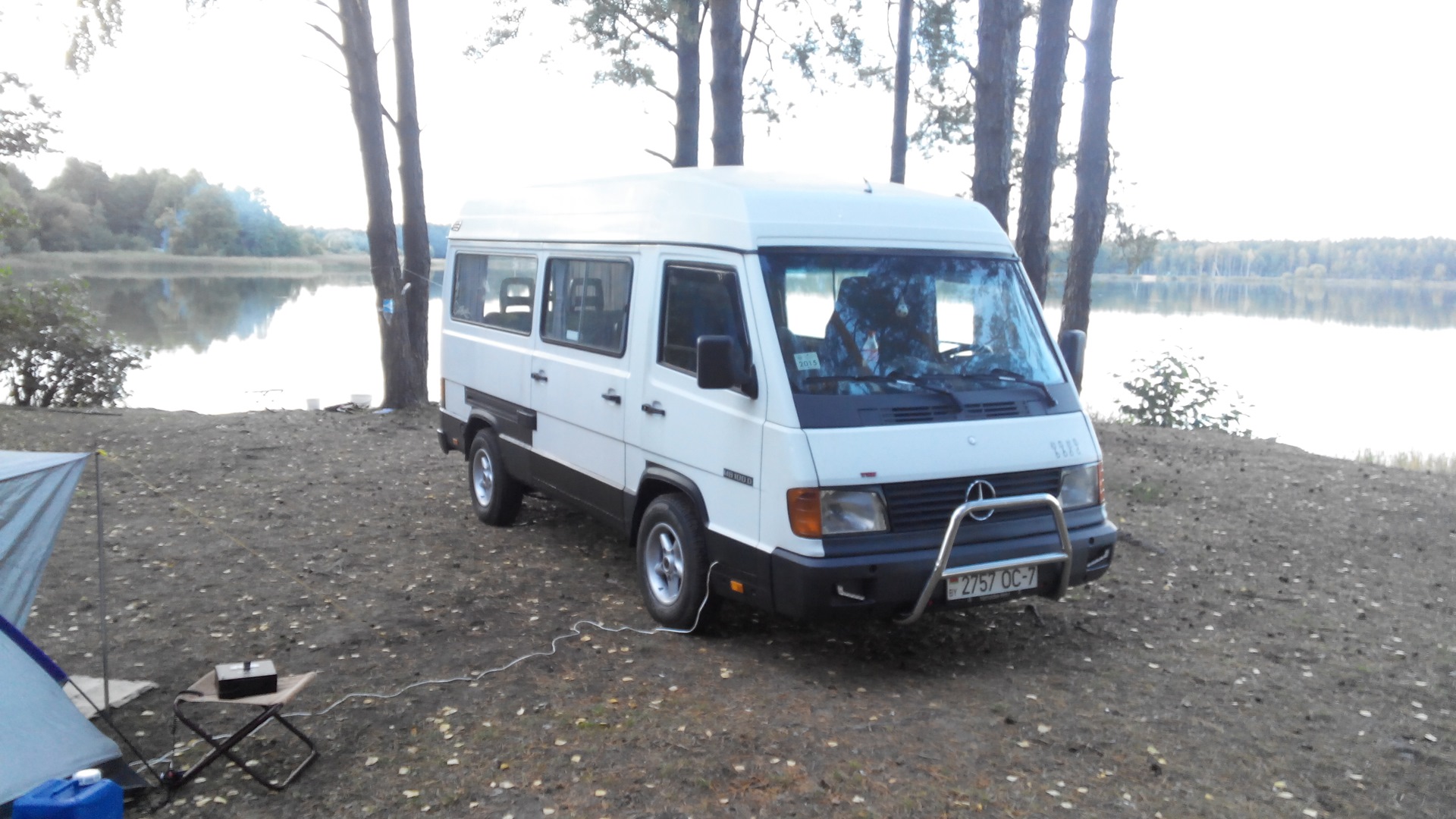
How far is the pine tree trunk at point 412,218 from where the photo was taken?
1450cm

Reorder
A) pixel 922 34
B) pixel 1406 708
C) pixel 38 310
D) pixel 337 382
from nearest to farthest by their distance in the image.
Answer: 1. pixel 1406 708
2. pixel 38 310
3. pixel 922 34
4. pixel 337 382

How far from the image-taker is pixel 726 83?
12.7 metres

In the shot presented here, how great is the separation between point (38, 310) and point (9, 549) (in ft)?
44.1

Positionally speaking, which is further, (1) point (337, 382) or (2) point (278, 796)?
(1) point (337, 382)

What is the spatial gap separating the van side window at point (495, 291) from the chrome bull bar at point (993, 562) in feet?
12.5

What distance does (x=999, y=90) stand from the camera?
33.2ft

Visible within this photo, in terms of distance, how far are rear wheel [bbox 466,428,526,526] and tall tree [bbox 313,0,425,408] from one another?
6.55 metres

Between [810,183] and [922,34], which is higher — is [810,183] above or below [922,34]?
below

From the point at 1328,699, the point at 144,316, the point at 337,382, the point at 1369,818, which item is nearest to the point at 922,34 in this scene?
the point at 337,382

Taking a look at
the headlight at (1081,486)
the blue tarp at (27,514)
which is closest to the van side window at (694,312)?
the headlight at (1081,486)

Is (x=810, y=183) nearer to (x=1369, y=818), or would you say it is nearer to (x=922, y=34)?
(x=1369, y=818)

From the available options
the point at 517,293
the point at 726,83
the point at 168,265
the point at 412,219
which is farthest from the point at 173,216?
the point at 517,293

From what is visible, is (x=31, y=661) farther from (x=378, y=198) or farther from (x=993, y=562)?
(x=378, y=198)

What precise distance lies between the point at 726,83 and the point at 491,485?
6.50m
